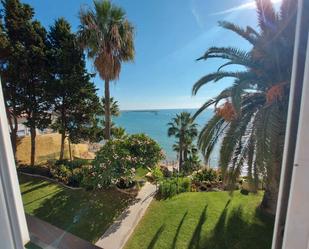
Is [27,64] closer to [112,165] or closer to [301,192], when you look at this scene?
[112,165]

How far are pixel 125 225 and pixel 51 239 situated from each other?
12.5 feet

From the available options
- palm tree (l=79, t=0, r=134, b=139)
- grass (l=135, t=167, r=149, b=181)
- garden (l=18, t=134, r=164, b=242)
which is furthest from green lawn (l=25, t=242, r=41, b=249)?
palm tree (l=79, t=0, r=134, b=139)

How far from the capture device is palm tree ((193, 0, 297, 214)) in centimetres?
280

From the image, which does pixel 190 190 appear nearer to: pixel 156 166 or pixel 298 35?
pixel 156 166

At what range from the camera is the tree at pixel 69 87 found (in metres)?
7.40

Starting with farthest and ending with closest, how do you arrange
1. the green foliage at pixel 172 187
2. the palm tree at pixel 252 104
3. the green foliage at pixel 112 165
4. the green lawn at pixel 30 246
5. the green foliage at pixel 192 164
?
the green foliage at pixel 192 164 < the green foliage at pixel 172 187 < the green foliage at pixel 112 165 < the palm tree at pixel 252 104 < the green lawn at pixel 30 246

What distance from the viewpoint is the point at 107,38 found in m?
6.66

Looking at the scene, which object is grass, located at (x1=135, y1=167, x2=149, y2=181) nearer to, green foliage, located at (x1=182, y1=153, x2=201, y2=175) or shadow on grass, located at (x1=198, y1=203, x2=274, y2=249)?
shadow on grass, located at (x1=198, y1=203, x2=274, y2=249)

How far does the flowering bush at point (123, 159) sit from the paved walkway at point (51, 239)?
4.61m

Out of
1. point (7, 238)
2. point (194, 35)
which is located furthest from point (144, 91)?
point (7, 238)

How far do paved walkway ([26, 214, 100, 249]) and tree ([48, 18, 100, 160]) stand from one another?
7.42m

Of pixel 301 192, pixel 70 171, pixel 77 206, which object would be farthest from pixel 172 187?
pixel 301 192

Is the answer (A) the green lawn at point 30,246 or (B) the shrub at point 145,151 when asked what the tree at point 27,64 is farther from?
(A) the green lawn at point 30,246

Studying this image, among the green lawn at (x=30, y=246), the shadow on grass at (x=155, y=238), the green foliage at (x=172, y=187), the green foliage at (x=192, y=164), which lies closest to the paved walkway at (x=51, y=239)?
the green lawn at (x=30, y=246)
